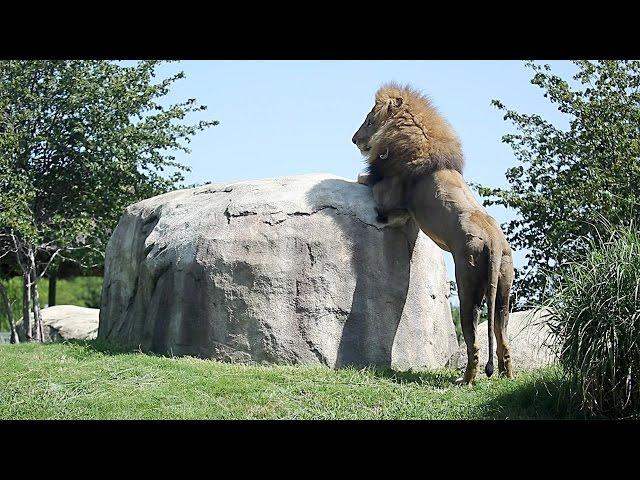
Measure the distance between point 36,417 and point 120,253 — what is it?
3.50 m

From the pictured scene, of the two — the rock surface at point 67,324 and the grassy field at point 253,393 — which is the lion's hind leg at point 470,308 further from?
the rock surface at point 67,324

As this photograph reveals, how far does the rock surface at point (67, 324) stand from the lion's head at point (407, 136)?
698 centimetres

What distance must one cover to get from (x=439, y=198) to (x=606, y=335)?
2233 millimetres

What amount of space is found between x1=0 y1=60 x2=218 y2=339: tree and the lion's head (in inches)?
234

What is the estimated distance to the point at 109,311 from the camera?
10.8 metres

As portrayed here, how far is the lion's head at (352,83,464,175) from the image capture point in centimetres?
897

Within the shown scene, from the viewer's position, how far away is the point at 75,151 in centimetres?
1446

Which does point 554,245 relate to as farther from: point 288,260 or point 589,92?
point 288,260

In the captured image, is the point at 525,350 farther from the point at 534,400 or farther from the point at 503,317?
the point at 534,400

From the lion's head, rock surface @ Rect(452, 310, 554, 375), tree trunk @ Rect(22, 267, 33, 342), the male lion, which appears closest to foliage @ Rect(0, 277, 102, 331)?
tree trunk @ Rect(22, 267, 33, 342)

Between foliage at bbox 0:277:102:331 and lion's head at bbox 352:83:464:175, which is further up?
lion's head at bbox 352:83:464:175

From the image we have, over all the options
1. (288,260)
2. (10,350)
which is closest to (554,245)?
(288,260)

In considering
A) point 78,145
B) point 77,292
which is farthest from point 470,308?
point 77,292

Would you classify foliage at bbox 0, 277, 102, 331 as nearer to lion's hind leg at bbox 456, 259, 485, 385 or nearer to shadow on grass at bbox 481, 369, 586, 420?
lion's hind leg at bbox 456, 259, 485, 385
